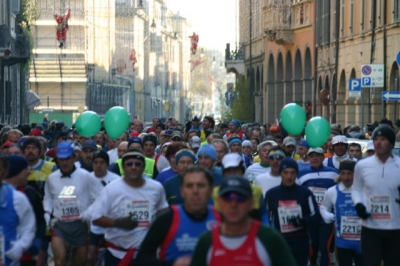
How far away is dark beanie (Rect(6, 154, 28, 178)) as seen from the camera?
1005 cm

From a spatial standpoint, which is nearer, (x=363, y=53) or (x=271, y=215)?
(x=271, y=215)

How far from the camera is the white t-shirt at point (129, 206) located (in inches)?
412

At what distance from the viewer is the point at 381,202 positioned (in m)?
11.5

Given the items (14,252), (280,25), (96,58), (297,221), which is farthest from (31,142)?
(96,58)

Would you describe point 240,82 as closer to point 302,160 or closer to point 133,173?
point 302,160

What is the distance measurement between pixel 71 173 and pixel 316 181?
10.6ft

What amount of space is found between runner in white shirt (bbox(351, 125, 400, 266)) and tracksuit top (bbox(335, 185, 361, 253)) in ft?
5.70

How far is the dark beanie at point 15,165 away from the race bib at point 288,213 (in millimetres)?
2877

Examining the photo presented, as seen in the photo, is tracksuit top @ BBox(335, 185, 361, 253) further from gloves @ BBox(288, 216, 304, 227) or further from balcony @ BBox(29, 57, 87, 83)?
balcony @ BBox(29, 57, 87, 83)

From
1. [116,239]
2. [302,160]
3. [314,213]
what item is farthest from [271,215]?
[302,160]

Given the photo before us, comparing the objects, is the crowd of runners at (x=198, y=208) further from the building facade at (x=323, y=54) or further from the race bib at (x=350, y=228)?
the building facade at (x=323, y=54)

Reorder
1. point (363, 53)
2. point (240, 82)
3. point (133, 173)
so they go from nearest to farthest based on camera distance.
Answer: point (133, 173) < point (363, 53) < point (240, 82)

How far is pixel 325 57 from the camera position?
2105 inches

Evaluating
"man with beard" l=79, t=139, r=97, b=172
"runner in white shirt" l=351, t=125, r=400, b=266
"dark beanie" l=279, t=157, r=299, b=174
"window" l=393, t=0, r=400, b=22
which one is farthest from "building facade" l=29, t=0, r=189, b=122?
"runner in white shirt" l=351, t=125, r=400, b=266
